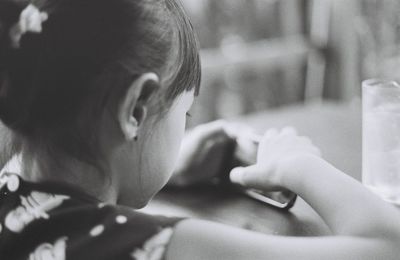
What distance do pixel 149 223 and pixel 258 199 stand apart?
1.18ft

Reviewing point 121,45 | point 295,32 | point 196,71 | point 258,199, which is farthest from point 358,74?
point 121,45

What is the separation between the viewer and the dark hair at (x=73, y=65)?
24.7 inches

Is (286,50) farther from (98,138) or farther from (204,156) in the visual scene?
(98,138)

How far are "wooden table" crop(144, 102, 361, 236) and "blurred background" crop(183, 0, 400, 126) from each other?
122cm

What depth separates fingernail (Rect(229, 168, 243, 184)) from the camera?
975 mm

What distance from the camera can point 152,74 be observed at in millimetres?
657

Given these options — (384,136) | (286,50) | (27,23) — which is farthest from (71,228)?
(286,50)

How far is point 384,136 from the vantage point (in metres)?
0.89

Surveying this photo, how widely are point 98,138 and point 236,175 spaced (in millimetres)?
363

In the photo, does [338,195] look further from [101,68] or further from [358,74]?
[358,74]

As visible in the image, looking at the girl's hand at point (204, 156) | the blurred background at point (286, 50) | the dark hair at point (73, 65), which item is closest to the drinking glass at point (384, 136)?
the girl's hand at point (204, 156)

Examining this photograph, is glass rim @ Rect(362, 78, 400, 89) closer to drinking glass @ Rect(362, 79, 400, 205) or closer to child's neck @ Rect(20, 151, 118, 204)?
drinking glass @ Rect(362, 79, 400, 205)

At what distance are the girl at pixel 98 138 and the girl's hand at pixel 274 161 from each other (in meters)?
0.15

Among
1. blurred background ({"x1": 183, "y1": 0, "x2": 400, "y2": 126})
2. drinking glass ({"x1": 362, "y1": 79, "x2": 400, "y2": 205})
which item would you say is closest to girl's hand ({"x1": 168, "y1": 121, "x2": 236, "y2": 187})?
drinking glass ({"x1": 362, "y1": 79, "x2": 400, "y2": 205})
